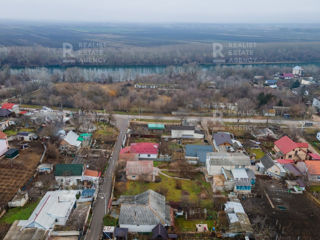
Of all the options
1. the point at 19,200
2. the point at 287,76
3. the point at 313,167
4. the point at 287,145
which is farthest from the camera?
the point at 287,76

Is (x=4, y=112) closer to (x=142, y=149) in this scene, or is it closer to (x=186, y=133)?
(x=142, y=149)

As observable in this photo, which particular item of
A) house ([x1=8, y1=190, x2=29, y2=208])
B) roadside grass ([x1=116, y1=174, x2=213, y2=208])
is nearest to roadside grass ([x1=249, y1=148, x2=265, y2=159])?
roadside grass ([x1=116, y1=174, x2=213, y2=208])

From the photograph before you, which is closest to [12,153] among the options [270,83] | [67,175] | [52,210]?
[67,175]

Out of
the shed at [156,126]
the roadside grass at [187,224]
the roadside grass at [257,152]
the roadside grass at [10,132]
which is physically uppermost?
the shed at [156,126]

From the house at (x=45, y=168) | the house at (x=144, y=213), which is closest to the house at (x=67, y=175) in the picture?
the house at (x=45, y=168)

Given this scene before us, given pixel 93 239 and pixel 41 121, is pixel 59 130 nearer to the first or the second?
pixel 41 121

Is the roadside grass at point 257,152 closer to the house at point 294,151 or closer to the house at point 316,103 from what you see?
the house at point 294,151

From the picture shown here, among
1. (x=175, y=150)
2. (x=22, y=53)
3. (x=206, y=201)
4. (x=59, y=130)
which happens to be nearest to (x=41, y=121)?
(x=59, y=130)
